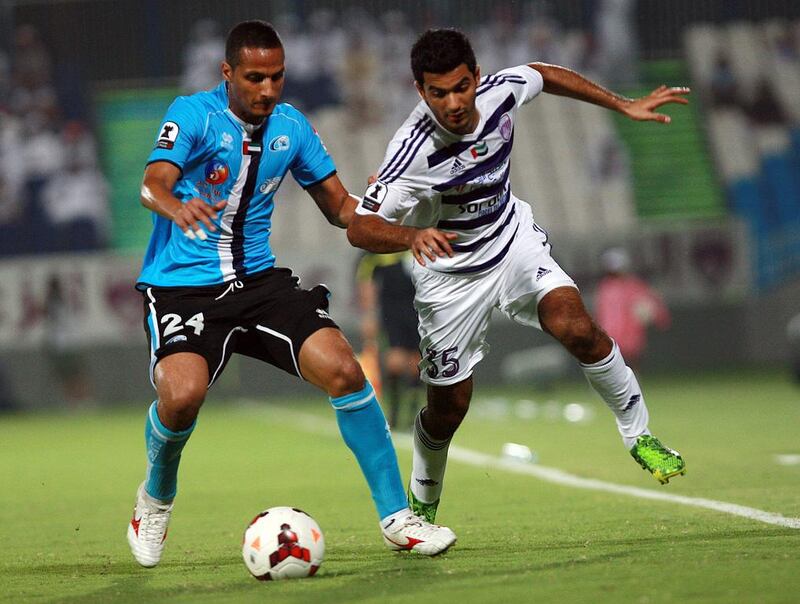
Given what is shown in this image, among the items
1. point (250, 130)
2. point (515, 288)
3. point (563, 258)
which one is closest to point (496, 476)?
point (515, 288)

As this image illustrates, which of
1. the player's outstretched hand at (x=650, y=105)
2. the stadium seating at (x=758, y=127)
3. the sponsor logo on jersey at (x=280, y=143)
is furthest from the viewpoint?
the stadium seating at (x=758, y=127)

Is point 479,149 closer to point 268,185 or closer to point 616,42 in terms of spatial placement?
point 268,185

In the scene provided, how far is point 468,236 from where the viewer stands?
6352 mm

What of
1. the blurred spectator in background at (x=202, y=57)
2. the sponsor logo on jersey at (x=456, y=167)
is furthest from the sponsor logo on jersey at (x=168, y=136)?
the blurred spectator in background at (x=202, y=57)

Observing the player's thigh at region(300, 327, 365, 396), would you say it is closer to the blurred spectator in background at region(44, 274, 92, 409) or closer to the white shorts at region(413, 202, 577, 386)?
the white shorts at region(413, 202, 577, 386)

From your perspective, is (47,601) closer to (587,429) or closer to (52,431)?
(587,429)

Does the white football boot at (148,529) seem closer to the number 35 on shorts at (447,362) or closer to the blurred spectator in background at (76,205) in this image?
the number 35 on shorts at (447,362)

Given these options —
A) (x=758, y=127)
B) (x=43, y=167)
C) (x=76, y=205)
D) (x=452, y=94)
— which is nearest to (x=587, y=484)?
(x=452, y=94)

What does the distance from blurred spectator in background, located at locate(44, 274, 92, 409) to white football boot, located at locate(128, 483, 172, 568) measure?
15911 mm

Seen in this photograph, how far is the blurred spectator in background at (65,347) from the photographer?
21.4 metres

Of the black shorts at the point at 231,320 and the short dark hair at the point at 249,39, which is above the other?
the short dark hair at the point at 249,39

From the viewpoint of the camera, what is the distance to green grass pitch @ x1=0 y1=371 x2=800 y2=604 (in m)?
4.98

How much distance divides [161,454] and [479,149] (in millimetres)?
1956

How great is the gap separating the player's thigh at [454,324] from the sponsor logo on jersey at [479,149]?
603 millimetres
